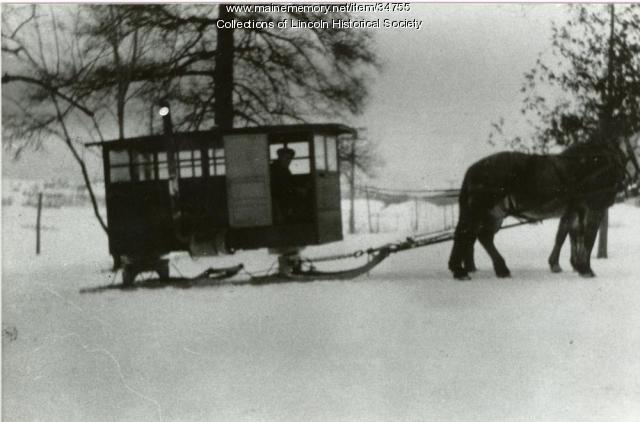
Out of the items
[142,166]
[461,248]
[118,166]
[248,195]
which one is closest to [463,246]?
[461,248]

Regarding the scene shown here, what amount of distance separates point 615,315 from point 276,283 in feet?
7.57

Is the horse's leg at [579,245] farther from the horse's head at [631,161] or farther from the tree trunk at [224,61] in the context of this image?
the tree trunk at [224,61]

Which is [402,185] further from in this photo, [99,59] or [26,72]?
[26,72]

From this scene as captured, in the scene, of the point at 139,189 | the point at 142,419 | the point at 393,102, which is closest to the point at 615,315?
the point at 393,102

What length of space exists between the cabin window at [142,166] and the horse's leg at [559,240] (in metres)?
2.87

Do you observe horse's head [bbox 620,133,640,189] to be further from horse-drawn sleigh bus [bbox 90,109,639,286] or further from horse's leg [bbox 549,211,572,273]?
horse's leg [bbox 549,211,572,273]

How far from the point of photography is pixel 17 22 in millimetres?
4664

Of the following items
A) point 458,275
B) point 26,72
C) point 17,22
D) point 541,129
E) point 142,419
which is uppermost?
point 17,22

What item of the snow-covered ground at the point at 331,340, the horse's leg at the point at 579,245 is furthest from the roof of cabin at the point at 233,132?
the horse's leg at the point at 579,245

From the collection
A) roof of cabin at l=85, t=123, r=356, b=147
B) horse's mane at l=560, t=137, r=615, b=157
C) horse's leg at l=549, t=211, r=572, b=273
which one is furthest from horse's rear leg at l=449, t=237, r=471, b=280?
roof of cabin at l=85, t=123, r=356, b=147

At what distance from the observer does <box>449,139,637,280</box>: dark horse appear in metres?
4.59

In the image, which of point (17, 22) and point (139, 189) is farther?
point (139, 189)

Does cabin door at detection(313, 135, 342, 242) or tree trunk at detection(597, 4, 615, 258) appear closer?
tree trunk at detection(597, 4, 615, 258)

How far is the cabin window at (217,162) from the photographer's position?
4.84 metres
